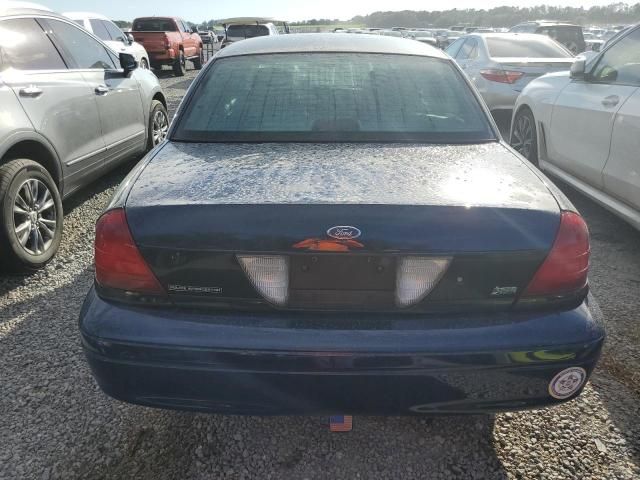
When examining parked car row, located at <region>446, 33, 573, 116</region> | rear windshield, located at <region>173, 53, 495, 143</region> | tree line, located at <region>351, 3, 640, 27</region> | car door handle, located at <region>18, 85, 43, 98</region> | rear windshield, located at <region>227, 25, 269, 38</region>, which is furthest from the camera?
tree line, located at <region>351, 3, 640, 27</region>

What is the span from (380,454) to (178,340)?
0.98 metres

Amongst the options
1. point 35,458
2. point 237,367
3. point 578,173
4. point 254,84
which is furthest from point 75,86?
point 578,173

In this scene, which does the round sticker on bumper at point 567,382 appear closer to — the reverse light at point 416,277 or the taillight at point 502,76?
the reverse light at point 416,277

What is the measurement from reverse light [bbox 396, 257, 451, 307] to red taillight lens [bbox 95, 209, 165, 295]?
0.78m

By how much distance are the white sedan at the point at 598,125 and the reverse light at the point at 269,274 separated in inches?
114

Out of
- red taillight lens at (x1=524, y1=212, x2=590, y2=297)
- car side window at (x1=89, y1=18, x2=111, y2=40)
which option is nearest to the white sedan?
red taillight lens at (x1=524, y1=212, x2=590, y2=297)

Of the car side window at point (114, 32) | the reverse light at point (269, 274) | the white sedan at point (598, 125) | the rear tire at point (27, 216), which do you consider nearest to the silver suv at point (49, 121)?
the rear tire at point (27, 216)

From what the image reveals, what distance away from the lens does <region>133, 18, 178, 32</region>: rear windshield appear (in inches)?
677

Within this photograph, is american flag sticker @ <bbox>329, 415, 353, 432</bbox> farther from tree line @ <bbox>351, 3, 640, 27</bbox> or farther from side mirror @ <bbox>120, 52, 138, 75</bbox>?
tree line @ <bbox>351, 3, 640, 27</bbox>

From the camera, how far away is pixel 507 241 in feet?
5.32

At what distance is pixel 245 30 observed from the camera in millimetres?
17844

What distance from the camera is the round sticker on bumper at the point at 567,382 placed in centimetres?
171

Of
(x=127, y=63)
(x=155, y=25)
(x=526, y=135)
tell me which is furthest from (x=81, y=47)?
(x=155, y=25)

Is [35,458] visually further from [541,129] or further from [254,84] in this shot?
[541,129]
